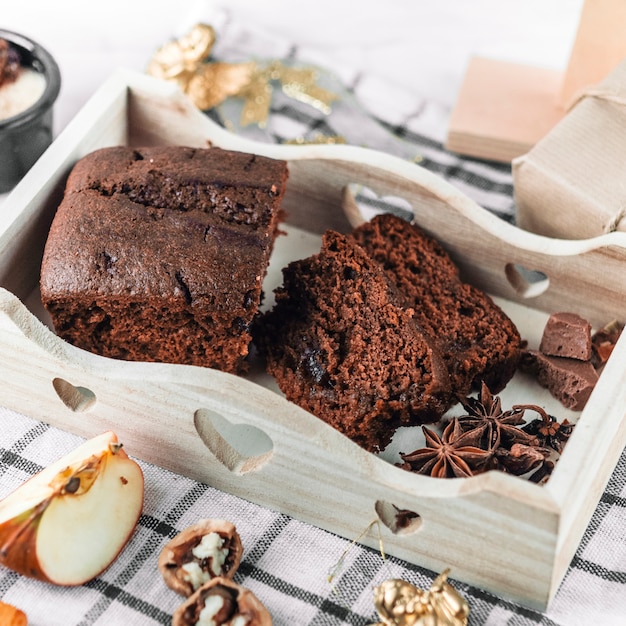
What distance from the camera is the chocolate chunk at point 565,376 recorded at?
9.27ft

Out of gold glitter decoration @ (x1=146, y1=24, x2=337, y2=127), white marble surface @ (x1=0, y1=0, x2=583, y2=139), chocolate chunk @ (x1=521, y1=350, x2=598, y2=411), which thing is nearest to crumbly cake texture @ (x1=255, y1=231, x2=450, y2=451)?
chocolate chunk @ (x1=521, y1=350, x2=598, y2=411)

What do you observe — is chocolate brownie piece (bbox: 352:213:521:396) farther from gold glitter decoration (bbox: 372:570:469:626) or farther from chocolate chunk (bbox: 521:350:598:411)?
gold glitter decoration (bbox: 372:570:469:626)

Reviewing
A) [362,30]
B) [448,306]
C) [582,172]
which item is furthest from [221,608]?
[362,30]

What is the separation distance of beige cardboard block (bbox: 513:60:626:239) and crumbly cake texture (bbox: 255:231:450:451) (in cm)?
64

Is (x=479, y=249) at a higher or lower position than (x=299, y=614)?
higher

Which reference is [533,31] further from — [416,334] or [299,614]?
[299,614]

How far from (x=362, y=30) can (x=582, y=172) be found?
69.7 inches

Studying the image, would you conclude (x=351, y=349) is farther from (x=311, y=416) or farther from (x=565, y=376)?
(x=565, y=376)

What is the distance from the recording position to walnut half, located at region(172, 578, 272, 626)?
2.32 meters

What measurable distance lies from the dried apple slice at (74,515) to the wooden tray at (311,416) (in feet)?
0.63

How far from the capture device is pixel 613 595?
252 cm

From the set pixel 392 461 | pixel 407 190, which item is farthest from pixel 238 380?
pixel 407 190

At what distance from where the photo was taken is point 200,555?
2.46 meters

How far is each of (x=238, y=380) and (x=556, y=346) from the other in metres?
1.02
